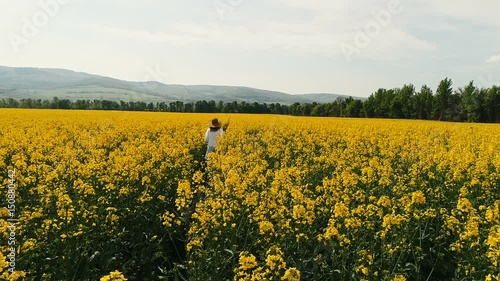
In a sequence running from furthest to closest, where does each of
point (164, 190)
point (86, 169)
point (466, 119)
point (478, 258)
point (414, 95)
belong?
point (414, 95)
point (466, 119)
point (164, 190)
point (86, 169)
point (478, 258)

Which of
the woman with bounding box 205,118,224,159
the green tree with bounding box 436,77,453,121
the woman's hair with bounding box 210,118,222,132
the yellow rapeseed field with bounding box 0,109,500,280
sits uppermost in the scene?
the green tree with bounding box 436,77,453,121

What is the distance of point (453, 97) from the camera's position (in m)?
64.4

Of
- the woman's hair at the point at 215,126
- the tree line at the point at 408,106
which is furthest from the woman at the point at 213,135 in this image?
the tree line at the point at 408,106

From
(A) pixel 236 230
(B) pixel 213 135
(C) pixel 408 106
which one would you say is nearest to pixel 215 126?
(B) pixel 213 135

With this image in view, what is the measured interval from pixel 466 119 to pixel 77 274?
65970mm

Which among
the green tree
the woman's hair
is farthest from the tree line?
the woman's hair

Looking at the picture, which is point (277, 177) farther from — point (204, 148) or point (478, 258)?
point (204, 148)

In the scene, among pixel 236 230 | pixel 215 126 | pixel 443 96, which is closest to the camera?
pixel 236 230

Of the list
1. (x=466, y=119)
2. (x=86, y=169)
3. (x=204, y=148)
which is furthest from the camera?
(x=466, y=119)

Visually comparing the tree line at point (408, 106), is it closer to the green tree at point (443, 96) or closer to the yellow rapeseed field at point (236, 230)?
the green tree at point (443, 96)

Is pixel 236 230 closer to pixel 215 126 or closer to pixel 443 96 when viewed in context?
pixel 215 126

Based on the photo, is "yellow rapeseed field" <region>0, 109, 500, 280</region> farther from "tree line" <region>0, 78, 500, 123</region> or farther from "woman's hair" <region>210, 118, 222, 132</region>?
"tree line" <region>0, 78, 500, 123</region>

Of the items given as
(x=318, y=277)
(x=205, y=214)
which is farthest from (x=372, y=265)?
(x=205, y=214)

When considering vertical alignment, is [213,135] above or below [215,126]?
below
